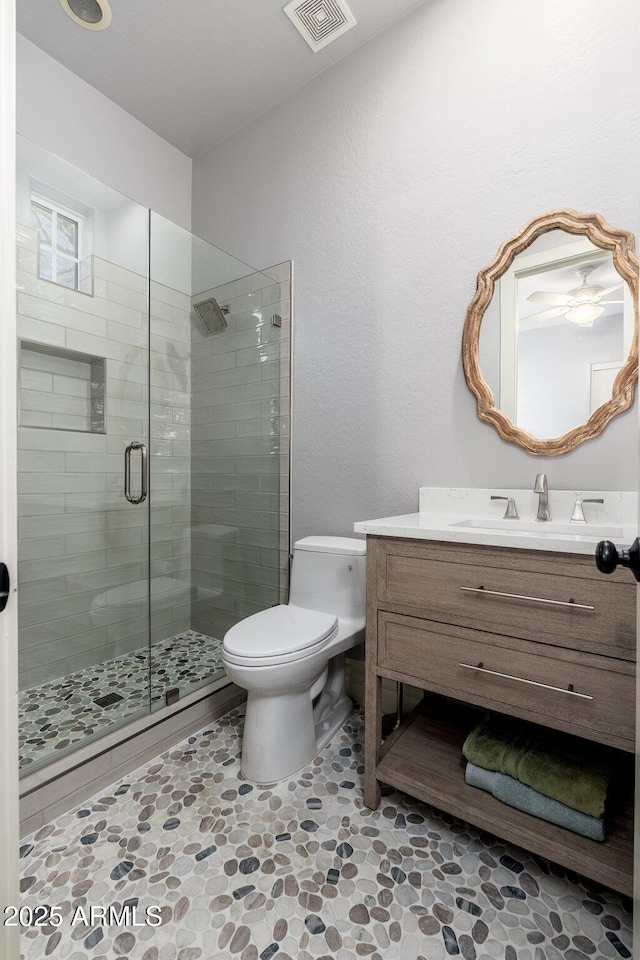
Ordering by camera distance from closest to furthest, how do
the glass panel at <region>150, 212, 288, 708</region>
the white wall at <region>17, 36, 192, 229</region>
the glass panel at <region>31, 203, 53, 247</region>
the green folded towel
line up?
the green folded towel < the glass panel at <region>31, 203, 53, 247</region> < the white wall at <region>17, 36, 192, 229</region> < the glass panel at <region>150, 212, 288, 708</region>

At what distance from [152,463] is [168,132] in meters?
1.86

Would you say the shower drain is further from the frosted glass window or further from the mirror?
the mirror

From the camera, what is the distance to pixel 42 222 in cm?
169

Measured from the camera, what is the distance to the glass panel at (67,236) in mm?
1749

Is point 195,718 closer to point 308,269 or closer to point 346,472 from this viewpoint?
point 346,472

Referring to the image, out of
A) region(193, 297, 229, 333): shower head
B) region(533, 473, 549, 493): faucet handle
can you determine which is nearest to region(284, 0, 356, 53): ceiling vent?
region(193, 297, 229, 333): shower head

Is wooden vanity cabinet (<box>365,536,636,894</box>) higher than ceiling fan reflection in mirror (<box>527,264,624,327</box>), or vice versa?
ceiling fan reflection in mirror (<box>527,264,624,327</box>)

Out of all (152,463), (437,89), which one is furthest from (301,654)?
(437,89)

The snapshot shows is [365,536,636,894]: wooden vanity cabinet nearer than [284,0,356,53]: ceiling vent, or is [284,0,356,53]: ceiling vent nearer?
[365,536,636,894]: wooden vanity cabinet

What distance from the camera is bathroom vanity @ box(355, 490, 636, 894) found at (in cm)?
101

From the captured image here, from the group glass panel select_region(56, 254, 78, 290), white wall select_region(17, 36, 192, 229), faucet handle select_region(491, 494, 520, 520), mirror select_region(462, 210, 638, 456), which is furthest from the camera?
white wall select_region(17, 36, 192, 229)

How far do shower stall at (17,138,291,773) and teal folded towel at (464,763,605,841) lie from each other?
1127 mm

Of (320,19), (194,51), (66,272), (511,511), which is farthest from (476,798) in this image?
(194,51)

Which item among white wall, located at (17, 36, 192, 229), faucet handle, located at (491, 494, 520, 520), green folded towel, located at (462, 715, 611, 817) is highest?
white wall, located at (17, 36, 192, 229)
